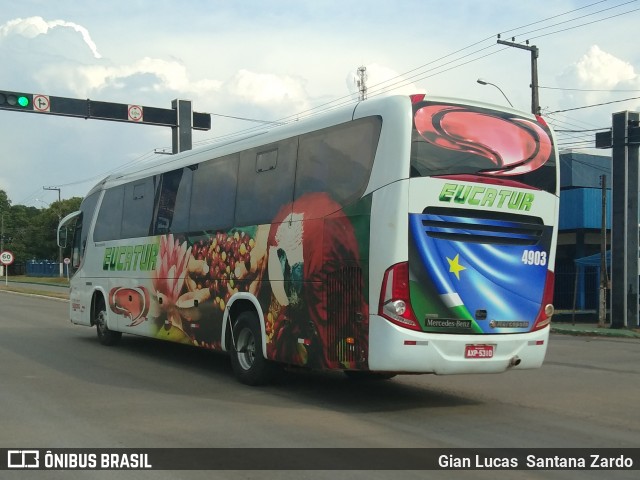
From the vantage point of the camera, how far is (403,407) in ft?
29.1

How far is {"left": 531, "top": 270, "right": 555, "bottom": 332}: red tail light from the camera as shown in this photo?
352 inches

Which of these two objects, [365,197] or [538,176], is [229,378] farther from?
[538,176]

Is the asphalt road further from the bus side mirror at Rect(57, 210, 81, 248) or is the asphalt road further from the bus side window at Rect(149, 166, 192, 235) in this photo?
the bus side mirror at Rect(57, 210, 81, 248)

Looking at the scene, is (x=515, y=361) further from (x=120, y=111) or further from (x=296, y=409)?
(x=120, y=111)

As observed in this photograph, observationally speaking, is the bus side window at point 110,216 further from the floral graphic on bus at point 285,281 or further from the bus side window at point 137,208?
the floral graphic on bus at point 285,281

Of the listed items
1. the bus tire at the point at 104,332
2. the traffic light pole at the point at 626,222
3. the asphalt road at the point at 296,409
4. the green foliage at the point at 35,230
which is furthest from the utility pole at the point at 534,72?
the green foliage at the point at 35,230

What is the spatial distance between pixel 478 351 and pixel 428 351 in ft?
2.23

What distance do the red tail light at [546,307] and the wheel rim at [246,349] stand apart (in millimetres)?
3776

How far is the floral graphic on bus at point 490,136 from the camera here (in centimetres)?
831

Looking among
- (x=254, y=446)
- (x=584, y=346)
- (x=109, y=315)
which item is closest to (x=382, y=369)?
(x=254, y=446)

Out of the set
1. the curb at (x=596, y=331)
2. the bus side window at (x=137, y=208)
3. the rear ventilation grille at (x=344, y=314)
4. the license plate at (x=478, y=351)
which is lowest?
the curb at (x=596, y=331)

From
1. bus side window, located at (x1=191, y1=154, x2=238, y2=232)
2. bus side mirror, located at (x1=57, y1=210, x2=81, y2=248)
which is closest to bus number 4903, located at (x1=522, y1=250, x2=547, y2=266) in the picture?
bus side window, located at (x1=191, y1=154, x2=238, y2=232)

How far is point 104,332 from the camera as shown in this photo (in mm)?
15180

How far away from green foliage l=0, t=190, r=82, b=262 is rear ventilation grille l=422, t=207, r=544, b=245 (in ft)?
246
